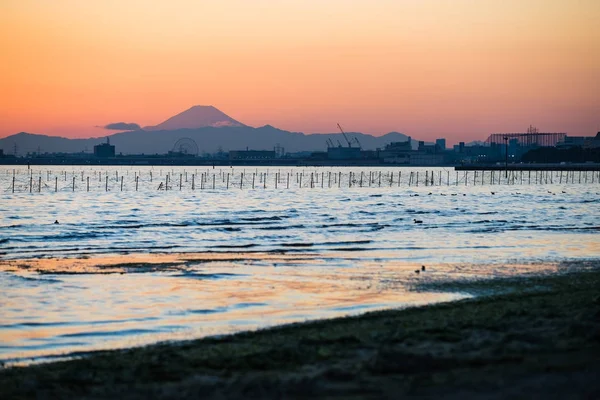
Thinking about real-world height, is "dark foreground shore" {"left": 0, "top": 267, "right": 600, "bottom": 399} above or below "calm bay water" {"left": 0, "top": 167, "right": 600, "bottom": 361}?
above

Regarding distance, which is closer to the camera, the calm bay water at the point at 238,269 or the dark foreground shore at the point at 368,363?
the dark foreground shore at the point at 368,363

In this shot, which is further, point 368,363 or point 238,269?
point 238,269

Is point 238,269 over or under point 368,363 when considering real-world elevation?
under

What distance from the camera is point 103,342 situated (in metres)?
15.5

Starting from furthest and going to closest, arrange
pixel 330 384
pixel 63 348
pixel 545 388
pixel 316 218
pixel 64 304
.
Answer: pixel 316 218 < pixel 64 304 < pixel 63 348 < pixel 330 384 < pixel 545 388

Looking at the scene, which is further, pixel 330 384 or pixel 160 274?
pixel 160 274

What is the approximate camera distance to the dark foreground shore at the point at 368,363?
33.5 ft

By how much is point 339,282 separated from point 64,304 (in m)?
7.73

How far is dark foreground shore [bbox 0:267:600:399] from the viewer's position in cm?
1020

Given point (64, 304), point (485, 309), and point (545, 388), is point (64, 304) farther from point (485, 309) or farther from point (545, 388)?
point (545, 388)

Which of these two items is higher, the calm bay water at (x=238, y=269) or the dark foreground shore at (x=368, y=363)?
the dark foreground shore at (x=368, y=363)

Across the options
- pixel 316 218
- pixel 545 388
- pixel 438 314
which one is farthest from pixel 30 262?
pixel 316 218

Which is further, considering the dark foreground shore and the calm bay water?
the calm bay water

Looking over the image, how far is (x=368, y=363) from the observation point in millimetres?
11641
